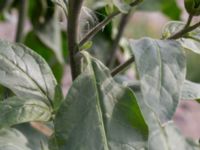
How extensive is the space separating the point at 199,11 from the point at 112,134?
208 mm

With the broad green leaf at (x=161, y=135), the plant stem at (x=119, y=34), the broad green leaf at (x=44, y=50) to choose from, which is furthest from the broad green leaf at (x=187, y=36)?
the broad green leaf at (x=44, y=50)

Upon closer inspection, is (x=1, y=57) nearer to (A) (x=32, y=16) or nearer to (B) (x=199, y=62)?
(A) (x=32, y=16)

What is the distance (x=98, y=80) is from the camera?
72 cm

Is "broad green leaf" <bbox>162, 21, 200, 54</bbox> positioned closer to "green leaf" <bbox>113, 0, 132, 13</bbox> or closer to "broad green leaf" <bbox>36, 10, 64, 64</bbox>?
"green leaf" <bbox>113, 0, 132, 13</bbox>

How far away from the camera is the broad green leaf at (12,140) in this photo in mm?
753

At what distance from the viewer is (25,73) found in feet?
2.59

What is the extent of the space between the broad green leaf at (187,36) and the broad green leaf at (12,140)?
29 centimetres

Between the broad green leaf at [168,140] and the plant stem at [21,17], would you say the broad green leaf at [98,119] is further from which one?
the plant stem at [21,17]

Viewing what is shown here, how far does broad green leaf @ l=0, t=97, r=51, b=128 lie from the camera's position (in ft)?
2.24

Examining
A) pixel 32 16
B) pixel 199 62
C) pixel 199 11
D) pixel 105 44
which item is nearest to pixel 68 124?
pixel 199 11

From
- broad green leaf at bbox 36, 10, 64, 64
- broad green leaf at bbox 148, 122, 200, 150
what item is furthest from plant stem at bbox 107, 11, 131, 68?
broad green leaf at bbox 148, 122, 200, 150

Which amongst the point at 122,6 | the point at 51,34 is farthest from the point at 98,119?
the point at 51,34

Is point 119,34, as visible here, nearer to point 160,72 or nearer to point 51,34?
point 51,34

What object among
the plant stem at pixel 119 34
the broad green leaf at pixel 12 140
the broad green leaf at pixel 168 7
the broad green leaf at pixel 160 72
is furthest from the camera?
the broad green leaf at pixel 168 7
